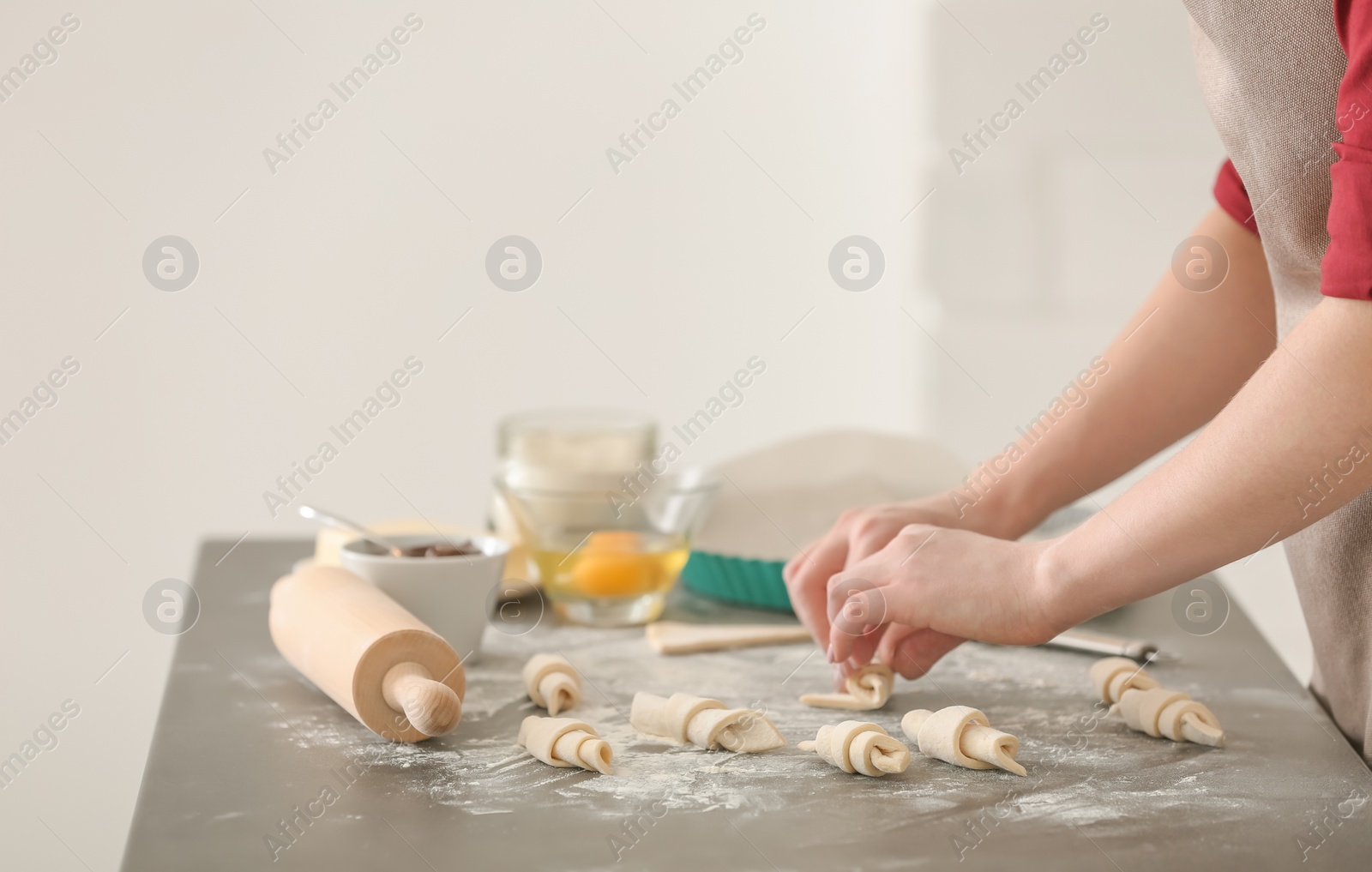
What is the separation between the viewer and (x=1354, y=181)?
68 cm

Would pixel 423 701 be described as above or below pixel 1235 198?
above

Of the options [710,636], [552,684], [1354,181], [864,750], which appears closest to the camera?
[1354,181]

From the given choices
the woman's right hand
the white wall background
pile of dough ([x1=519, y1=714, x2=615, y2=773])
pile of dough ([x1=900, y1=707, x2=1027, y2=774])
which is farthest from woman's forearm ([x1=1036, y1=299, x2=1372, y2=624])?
the white wall background

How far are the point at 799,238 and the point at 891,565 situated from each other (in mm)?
2065

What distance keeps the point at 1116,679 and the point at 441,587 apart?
0.59 meters

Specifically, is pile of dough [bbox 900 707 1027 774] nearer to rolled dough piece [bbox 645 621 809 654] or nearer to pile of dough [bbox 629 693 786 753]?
pile of dough [bbox 629 693 786 753]

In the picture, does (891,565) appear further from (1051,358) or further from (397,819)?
(1051,358)

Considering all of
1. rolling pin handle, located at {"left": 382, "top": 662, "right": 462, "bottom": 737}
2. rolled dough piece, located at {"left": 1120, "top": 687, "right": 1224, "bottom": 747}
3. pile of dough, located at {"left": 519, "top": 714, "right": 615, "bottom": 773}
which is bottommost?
rolled dough piece, located at {"left": 1120, "top": 687, "right": 1224, "bottom": 747}

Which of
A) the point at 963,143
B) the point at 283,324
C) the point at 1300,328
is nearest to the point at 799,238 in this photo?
the point at 963,143

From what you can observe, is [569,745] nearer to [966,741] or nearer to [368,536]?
[966,741]

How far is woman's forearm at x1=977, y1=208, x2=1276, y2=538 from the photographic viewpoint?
3.42 feet

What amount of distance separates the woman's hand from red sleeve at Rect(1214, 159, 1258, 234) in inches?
16.1

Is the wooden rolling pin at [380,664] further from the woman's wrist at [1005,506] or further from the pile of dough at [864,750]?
the woman's wrist at [1005,506]

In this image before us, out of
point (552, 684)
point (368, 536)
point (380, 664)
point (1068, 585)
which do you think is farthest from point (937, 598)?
point (368, 536)
